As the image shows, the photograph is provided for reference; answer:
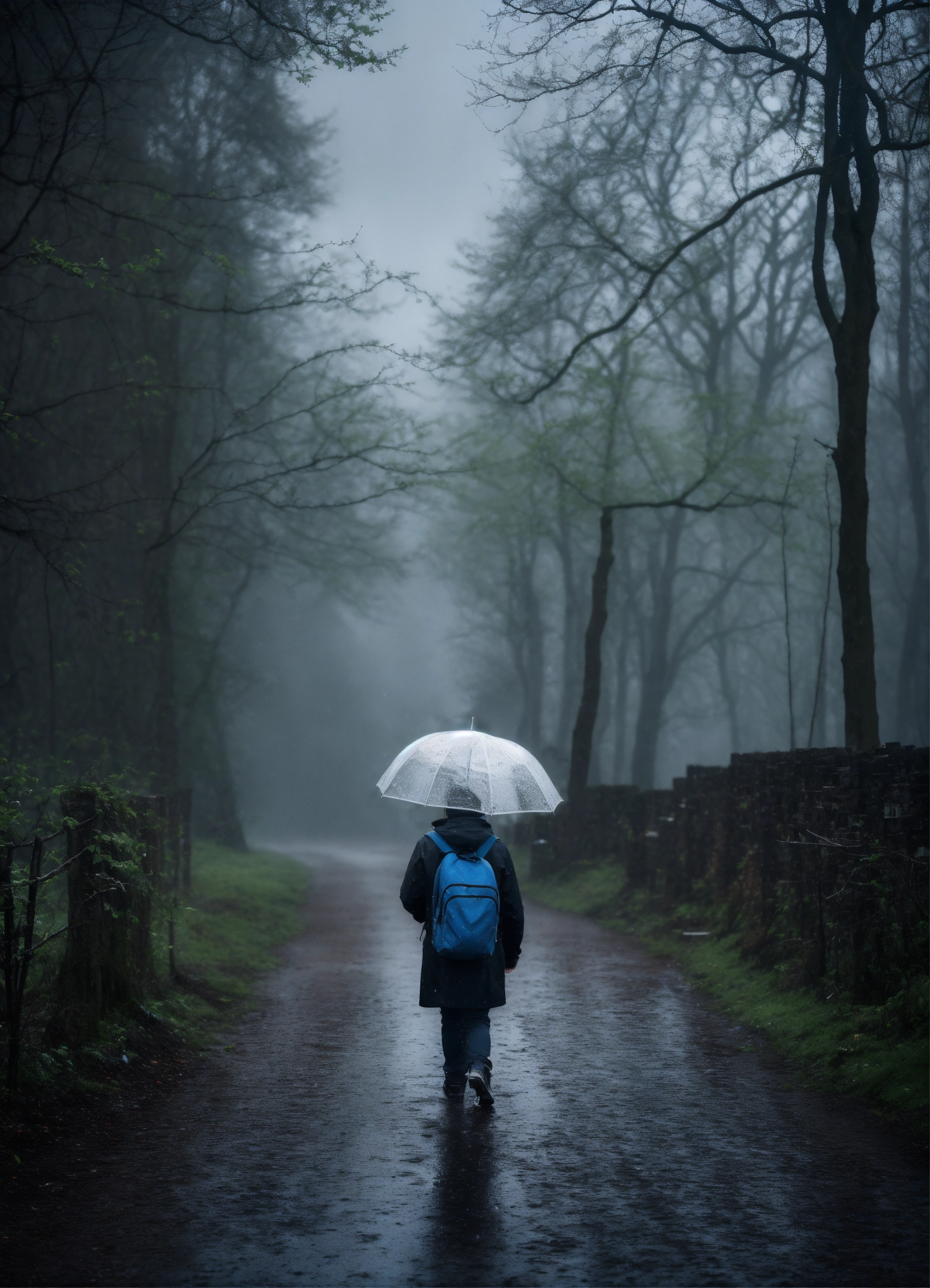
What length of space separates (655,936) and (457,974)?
350 inches

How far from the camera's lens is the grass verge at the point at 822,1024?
7043 millimetres

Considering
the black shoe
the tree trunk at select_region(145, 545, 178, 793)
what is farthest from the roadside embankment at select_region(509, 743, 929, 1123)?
the tree trunk at select_region(145, 545, 178, 793)

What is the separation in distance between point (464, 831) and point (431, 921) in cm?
54

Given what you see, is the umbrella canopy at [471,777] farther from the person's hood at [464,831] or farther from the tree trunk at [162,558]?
the tree trunk at [162,558]

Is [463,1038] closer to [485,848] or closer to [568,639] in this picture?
[485,848]

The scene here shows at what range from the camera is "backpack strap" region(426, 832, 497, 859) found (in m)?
7.29

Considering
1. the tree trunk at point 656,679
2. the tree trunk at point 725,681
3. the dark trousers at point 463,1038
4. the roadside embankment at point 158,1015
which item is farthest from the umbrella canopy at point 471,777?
the tree trunk at point 725,681

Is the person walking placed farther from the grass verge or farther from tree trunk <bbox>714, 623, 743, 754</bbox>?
tree trunk <bbox>714, 623, 743, 754</bbox>

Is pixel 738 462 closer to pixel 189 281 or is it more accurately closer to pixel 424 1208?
pixel 189 281

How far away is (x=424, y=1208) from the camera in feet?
17.2

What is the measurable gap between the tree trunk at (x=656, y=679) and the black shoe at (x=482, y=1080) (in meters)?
26.5

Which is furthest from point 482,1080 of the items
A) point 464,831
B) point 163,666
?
point 163,666

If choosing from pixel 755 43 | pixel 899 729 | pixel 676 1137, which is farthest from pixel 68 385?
pixel 899 729

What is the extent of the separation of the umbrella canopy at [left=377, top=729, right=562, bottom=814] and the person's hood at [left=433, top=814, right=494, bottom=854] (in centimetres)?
8
